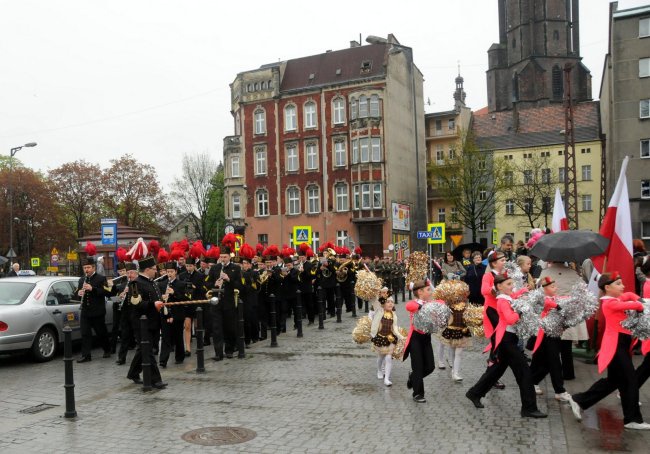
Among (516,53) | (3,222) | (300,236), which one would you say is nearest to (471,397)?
(300,236)

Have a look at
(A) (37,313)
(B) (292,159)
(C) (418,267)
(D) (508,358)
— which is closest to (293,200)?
(B) (292,159)

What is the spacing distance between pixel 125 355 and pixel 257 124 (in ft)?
153

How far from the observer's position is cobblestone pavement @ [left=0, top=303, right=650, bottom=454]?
689 cm

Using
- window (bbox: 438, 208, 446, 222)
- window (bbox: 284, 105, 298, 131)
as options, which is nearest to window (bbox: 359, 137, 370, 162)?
window (bbox: 284, 105, 298, 131)

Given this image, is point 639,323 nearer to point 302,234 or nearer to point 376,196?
point 302,234

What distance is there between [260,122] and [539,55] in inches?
1713

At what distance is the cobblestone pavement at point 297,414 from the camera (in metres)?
6.89

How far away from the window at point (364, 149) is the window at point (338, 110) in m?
2.96

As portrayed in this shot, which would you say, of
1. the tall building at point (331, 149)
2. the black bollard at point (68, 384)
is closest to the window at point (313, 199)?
the tall building at point (331, 149)

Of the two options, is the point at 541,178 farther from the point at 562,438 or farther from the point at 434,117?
the point at 562,438

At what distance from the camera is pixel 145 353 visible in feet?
32.4

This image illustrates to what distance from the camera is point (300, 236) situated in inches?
1110

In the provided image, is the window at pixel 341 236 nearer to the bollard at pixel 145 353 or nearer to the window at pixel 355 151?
the window at pixel 355 151

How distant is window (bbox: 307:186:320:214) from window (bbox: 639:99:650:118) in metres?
24.7
